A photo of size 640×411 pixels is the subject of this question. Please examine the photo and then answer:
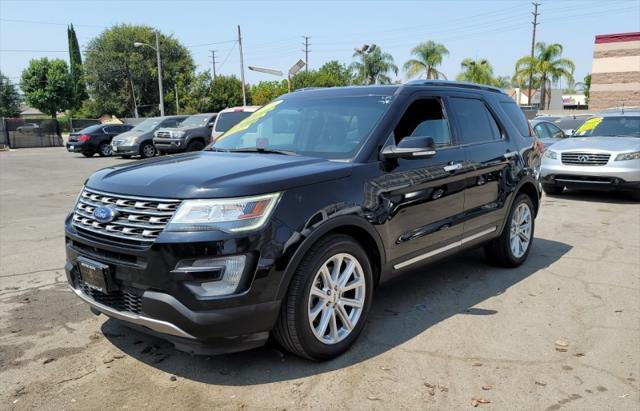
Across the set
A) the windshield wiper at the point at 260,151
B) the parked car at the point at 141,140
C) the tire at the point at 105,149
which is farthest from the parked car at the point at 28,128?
the windshield wiper at the point at 260,151

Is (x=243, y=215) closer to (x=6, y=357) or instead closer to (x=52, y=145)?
(x=6, y=357)

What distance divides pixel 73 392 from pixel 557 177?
9530 mm

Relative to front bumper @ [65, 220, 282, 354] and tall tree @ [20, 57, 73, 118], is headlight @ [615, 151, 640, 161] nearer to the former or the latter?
front bumper @ [65, 220, 282, 354]

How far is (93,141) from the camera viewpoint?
23.3m

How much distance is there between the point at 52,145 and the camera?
36.5 meters

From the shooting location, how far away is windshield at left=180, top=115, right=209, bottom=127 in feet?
63.0

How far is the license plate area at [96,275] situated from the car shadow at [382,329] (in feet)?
1.78

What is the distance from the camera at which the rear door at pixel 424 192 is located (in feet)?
13.0

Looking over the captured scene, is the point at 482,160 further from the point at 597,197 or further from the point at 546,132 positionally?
the point at 546,132

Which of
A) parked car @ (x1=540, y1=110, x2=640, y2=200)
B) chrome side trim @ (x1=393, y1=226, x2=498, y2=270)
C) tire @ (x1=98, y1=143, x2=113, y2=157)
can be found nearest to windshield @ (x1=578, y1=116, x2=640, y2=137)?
parked car @ (x1=540, y1=110, x2=640, y2=200)

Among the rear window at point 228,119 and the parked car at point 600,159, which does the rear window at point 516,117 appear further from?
the rear window at point 228,119

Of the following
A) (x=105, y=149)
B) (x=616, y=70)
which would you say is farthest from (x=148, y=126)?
(x=616, y=70)

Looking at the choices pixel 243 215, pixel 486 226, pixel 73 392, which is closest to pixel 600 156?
pixel 486 226

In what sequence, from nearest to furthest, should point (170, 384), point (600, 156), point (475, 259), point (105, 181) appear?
point (170, 384) < point (105, 181) < point (475, 259) < point (600, 156)
